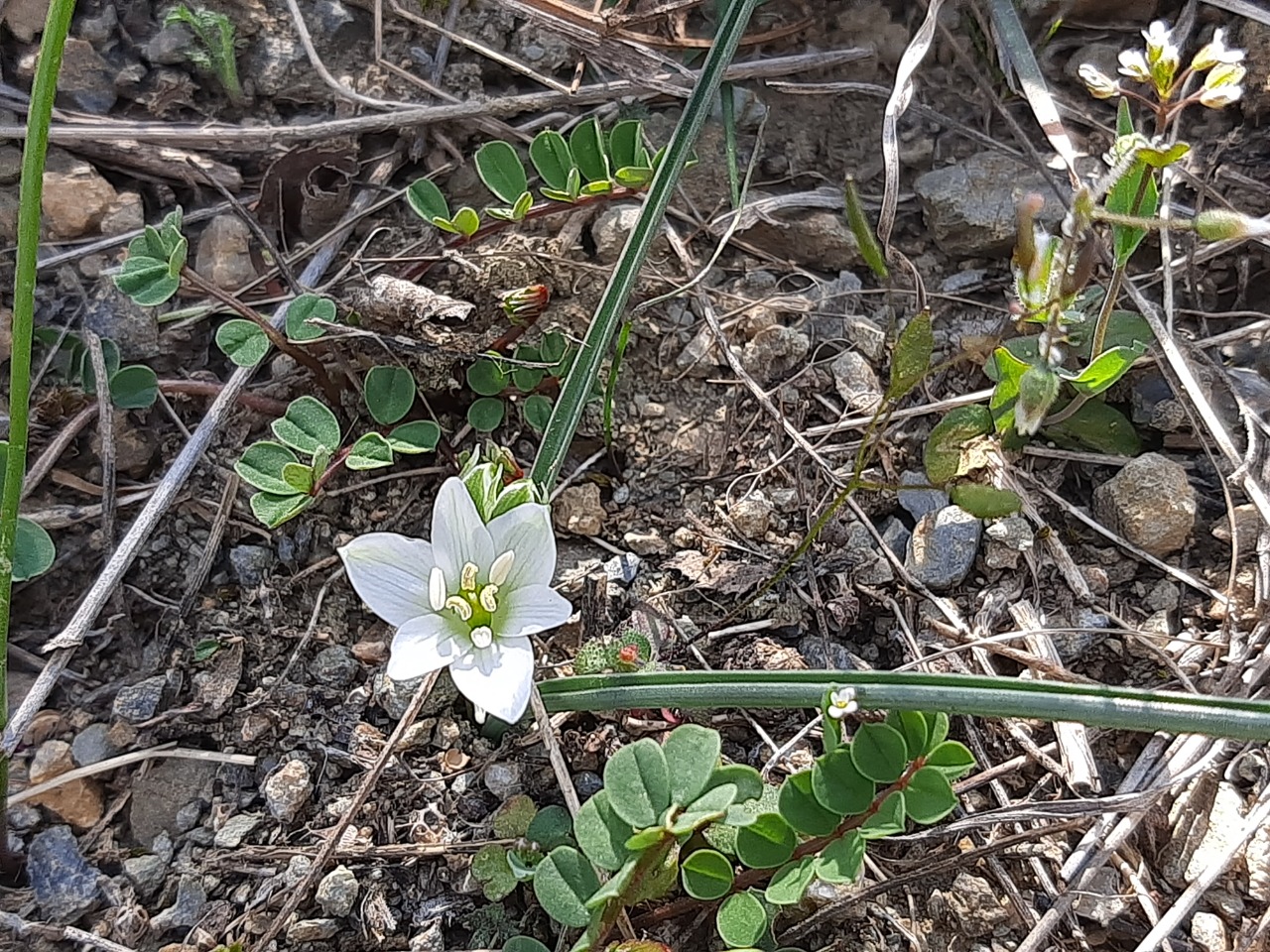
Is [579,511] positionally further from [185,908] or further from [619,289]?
[185,908]

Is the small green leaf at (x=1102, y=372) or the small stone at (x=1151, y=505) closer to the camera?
the small green leaf at (x=1102, y=372)

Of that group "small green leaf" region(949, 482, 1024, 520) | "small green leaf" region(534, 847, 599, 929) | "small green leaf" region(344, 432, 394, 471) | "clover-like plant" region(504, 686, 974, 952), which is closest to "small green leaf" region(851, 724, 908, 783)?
"clover-like plant" region(504, 686, 974, 952)

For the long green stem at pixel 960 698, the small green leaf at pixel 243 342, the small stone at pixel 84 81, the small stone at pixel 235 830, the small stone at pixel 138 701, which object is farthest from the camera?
the small stone at pixel 84 81

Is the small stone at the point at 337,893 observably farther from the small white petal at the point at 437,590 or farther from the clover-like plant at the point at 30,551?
the clover-like plant at the point at 30,551

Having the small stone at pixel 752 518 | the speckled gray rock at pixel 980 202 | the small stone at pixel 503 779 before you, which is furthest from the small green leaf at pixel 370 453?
the speckled gray rock at pixel 980 202

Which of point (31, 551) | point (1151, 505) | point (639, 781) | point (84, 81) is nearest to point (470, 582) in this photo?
point (639, 781)

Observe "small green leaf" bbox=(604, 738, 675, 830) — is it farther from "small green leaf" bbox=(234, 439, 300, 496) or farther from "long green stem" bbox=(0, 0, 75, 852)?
Answer: "long green stem" bbox=(0, 0, 75, 852)
